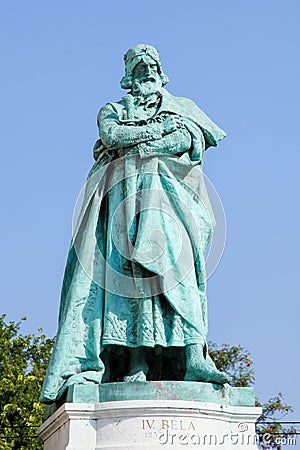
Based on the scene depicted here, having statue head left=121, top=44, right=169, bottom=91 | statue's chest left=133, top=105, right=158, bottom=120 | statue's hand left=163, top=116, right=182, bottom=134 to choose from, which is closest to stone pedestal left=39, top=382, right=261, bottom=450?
statue's hand left=163, top=116, right=182, bottom=134

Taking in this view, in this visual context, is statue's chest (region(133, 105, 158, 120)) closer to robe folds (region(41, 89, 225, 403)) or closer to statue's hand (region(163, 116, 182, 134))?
robe folds (region(41, 89, 225, 403))

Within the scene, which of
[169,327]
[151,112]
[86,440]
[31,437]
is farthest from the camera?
[31,437]

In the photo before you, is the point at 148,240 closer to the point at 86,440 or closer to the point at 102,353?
the point at 102,353

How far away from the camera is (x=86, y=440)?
10.0 meters

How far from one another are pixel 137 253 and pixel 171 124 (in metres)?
1.51

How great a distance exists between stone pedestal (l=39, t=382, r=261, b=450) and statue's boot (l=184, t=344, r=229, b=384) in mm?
168

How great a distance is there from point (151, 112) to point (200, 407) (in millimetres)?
3413

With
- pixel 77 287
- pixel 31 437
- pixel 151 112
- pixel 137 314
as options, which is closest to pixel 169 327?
pixel 137 314

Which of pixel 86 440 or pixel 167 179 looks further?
pixel 167 179

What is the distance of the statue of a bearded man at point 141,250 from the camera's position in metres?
10.7

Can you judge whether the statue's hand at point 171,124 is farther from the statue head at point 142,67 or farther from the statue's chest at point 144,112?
the statue head at point 142,67

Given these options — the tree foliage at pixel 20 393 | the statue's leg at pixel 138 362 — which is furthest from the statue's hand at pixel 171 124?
the tree foliage at pixel 20 393

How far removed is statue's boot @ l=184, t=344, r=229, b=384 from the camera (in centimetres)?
1046

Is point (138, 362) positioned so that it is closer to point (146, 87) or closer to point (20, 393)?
point (146, 87)
